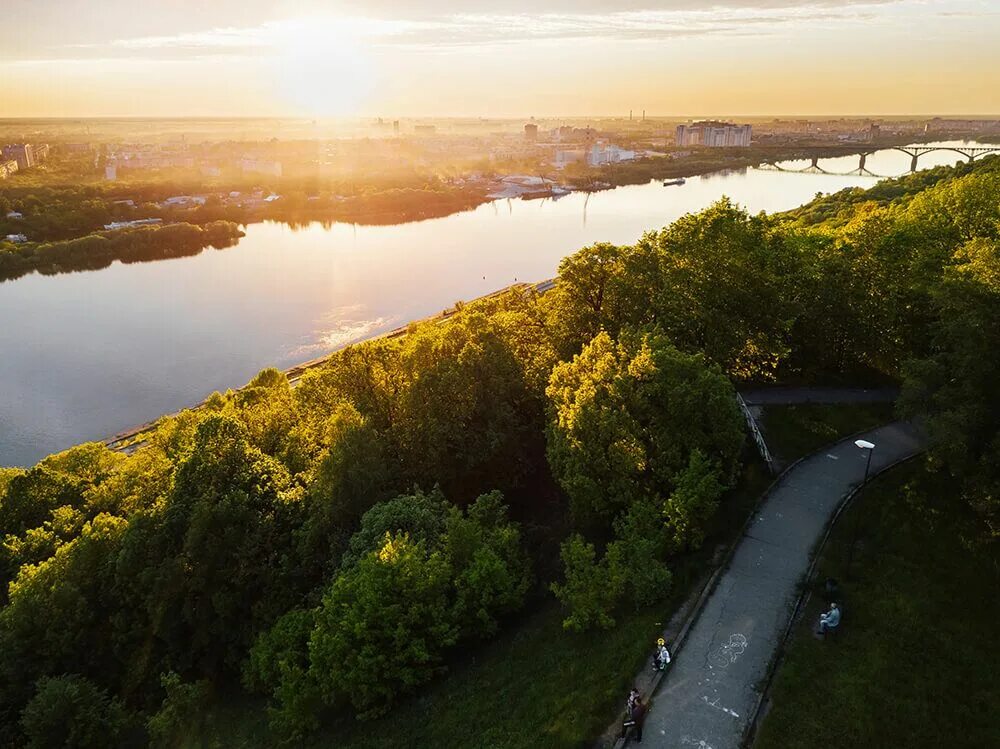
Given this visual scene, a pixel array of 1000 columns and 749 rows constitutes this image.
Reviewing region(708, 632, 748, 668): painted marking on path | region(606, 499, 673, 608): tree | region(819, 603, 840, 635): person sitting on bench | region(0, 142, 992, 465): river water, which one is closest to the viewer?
region(708, 632, 748, 668): painted marking on path

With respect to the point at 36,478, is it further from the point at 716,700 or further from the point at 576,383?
the point at 716,700

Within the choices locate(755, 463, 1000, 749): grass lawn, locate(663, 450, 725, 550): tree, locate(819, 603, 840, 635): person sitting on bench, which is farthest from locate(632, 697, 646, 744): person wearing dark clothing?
locate(663, 450, 725, 550): tree

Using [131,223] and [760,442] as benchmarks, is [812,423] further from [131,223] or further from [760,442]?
[131,223]

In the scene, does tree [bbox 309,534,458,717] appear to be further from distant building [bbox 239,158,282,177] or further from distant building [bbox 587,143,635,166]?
distant building [bbox 587,143,635,166]

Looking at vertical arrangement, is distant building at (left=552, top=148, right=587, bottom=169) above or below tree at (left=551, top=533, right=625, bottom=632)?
above

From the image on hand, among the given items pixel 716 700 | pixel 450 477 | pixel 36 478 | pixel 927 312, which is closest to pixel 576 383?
pixel 450 477

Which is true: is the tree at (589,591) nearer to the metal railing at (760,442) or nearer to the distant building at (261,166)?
the metal railing at (760,442)
